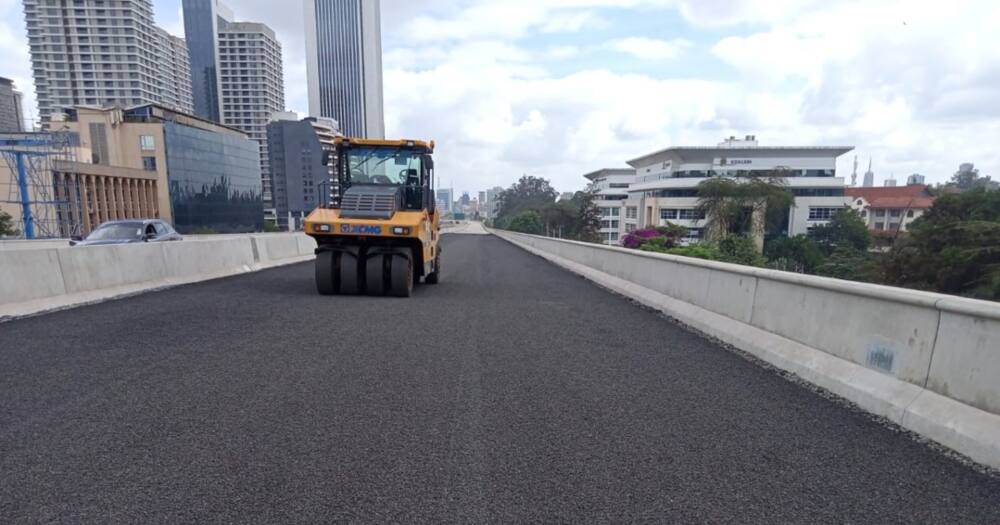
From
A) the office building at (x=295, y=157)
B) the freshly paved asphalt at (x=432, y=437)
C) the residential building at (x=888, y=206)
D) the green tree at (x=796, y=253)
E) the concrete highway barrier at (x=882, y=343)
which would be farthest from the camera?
the office building at (x=295, y=157)

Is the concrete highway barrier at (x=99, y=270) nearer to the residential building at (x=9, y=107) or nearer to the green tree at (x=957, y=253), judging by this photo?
the green tree at (x=957, y=253)

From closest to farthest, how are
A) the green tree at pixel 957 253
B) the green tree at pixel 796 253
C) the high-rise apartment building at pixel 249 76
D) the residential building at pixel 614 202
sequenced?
the green tree at pixel 957 253 < the green tree at pixel 796 253 < the residential building at pixel 614 202 < the high-rise apartment building at pixel 249 76

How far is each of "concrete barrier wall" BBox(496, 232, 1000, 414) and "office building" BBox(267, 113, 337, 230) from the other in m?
103

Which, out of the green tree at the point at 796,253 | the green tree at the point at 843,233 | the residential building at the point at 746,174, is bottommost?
the green tree at the point at 796,253

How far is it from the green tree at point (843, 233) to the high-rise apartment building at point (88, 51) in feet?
474

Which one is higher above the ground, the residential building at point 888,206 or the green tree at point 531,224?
the residential building at point 888,206

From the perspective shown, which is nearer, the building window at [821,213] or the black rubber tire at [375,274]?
the black rubber tire at [375,274]

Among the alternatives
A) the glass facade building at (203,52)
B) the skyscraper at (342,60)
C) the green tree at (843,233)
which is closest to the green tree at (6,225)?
the green tree at (843,233)

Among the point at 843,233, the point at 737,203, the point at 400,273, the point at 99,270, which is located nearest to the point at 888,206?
the point at 843,233

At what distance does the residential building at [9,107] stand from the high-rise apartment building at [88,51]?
7.55 metres

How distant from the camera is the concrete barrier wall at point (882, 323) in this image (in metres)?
3.32

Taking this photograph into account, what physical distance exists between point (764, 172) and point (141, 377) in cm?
7555

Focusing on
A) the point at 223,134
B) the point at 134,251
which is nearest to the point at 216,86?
the point at 223,134

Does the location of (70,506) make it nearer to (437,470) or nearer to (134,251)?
(437,470)
